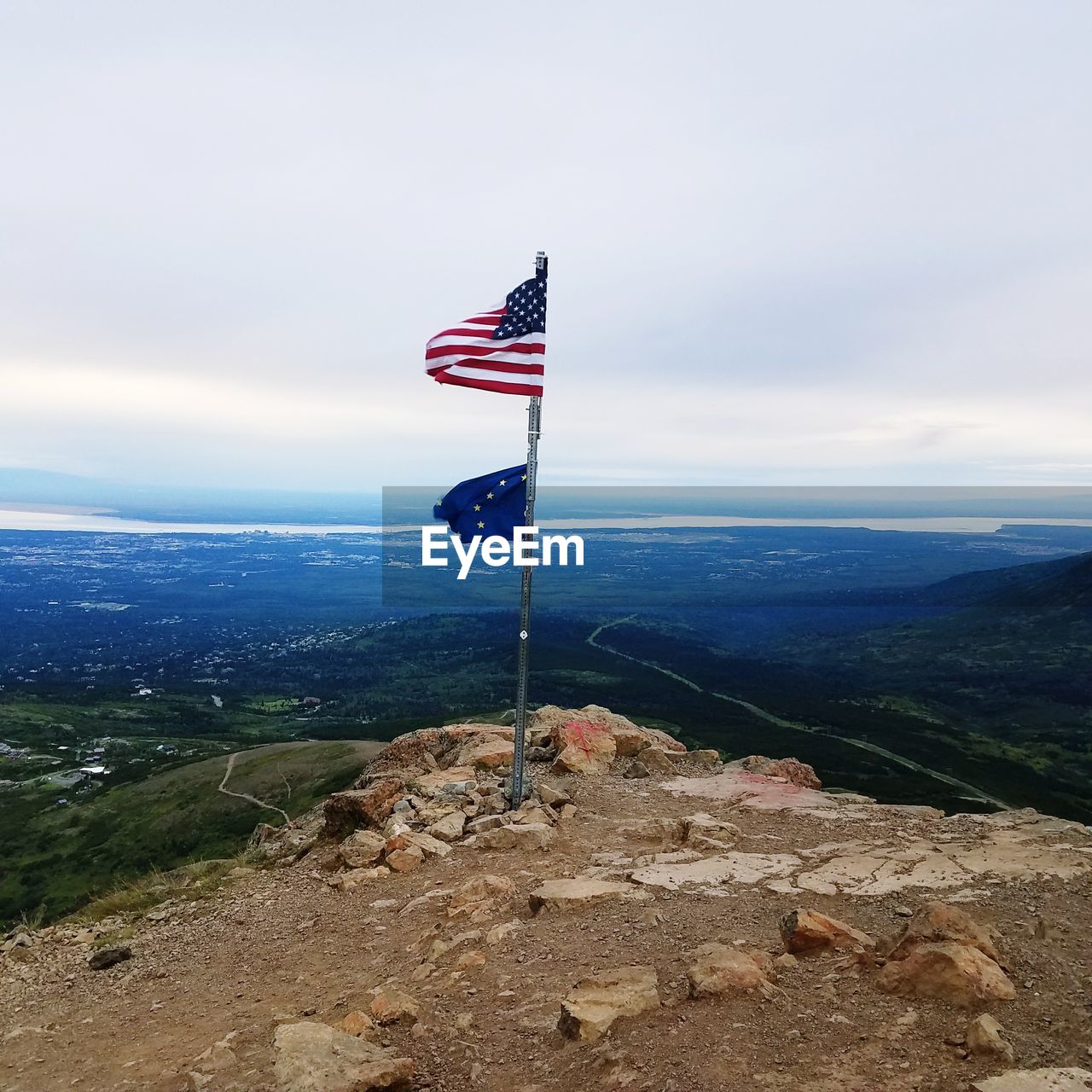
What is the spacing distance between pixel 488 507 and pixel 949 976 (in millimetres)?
8513

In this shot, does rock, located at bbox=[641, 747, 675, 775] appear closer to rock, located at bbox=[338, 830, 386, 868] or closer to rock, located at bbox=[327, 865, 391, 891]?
rock, located at bbox=[338, 830, 386, 868]

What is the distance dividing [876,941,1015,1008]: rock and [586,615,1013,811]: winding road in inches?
2149

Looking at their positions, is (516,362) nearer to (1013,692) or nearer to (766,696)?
Answer: (766,696)

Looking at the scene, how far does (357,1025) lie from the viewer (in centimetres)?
640

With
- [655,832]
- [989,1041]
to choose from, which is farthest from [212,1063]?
[655,832]

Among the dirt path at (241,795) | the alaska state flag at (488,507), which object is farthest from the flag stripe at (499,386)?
the dirt path at (241,795)

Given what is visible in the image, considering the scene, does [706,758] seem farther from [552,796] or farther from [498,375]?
[498,375]

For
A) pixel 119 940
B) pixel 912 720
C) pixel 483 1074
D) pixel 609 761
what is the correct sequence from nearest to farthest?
pixel 483 1074 → pixel 119 940 → pixel 609 761 → pixel 912 720

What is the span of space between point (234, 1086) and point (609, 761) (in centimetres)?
1104

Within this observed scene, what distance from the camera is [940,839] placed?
1015 cm

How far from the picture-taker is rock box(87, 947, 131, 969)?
30.3ft

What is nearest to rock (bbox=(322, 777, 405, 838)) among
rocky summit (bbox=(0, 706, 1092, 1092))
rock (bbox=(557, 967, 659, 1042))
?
rocky summit (bbox=(0, 706, 1092, 1092))

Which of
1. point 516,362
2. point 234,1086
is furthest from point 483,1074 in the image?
point 516,362

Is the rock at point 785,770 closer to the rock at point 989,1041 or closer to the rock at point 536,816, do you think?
the rock at point 536,816
